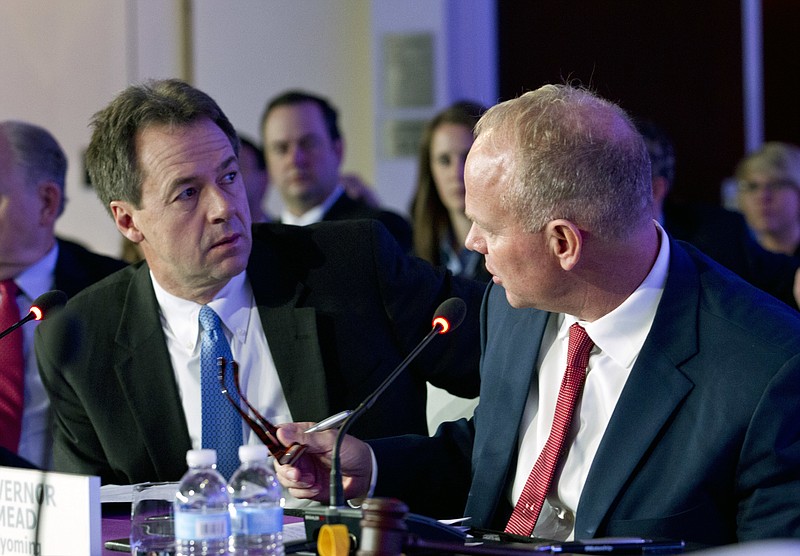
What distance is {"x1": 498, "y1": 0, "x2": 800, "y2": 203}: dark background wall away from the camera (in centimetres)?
719

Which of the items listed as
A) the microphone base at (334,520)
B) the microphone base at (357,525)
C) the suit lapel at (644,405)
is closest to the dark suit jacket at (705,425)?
the suit lapel at (644,405)

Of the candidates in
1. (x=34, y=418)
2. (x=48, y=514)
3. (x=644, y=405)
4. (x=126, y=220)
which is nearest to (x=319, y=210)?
(x=34, y=418)

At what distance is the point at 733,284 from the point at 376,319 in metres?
0.98

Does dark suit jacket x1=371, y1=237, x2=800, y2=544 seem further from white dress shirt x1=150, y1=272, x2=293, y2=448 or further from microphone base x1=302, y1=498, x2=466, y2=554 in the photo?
white dress shirt x1=150, y1=272, x2=293, y2=448

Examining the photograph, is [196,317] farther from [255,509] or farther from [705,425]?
[705,425]

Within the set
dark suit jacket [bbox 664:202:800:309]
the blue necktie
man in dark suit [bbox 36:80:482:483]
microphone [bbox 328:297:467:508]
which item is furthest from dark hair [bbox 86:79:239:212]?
dark suit jacket [bbox 664:202:800:309]

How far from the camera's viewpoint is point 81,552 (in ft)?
5.65

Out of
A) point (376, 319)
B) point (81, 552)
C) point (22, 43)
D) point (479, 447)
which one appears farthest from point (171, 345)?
point (22, 43)

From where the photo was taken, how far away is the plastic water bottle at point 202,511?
5.10 ft

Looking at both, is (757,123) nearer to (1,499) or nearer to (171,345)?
(171,345)

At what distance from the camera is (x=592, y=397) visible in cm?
208

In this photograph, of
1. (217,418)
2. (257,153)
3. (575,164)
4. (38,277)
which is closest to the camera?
(575,164)

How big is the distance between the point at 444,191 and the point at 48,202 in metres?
2.00

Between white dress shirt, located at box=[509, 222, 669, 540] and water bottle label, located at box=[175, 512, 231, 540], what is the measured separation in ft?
2.41
